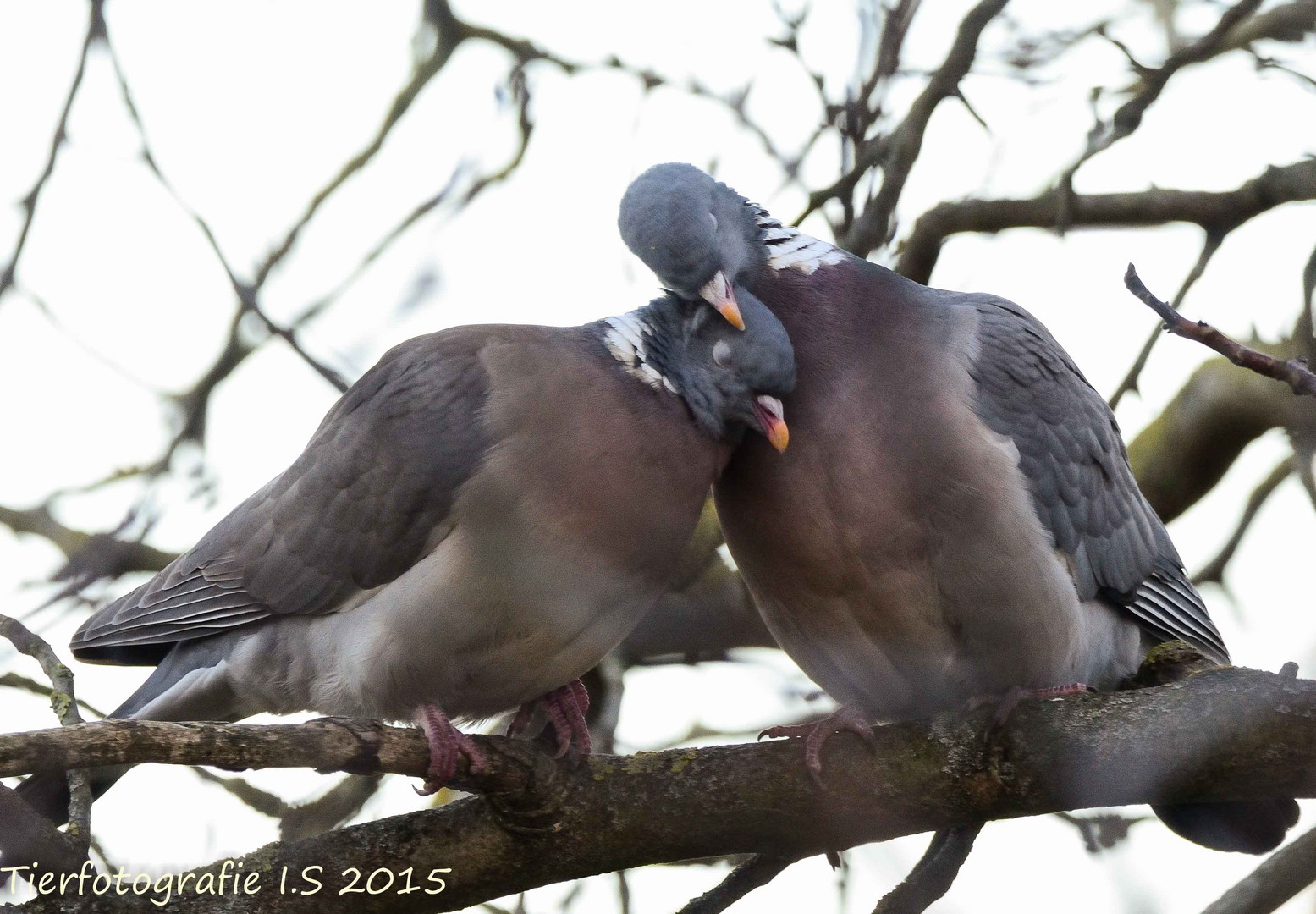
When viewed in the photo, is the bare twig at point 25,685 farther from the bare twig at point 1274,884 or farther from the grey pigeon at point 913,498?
the bare twig at point 1274,884

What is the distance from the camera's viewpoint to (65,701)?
A: 344 cm

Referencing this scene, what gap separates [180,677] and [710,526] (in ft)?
6.12

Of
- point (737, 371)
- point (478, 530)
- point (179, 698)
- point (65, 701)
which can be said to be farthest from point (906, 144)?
point (65, 701)

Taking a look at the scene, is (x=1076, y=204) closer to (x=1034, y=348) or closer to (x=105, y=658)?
(x=1034, y=348)

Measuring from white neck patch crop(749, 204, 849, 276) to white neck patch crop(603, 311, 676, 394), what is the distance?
453 millimetres

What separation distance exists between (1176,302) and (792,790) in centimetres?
220

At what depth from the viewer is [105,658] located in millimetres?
4520

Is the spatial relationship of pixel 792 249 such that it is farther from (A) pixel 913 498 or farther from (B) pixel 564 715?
(B) pixel 564 715

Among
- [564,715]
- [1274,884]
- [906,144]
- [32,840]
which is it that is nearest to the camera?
[32,840]

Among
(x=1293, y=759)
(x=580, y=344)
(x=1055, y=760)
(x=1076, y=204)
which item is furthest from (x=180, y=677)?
(x=1076, y=204)

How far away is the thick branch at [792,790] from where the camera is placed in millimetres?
2980

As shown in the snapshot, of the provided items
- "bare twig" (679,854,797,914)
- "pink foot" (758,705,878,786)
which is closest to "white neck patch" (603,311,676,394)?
"pink foot" (758,705,878,786)

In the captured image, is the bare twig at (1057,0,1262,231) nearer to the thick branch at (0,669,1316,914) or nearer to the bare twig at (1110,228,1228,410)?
the bare twig at (1110,228,1228,410)

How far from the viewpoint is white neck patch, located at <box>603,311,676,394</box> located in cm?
388
